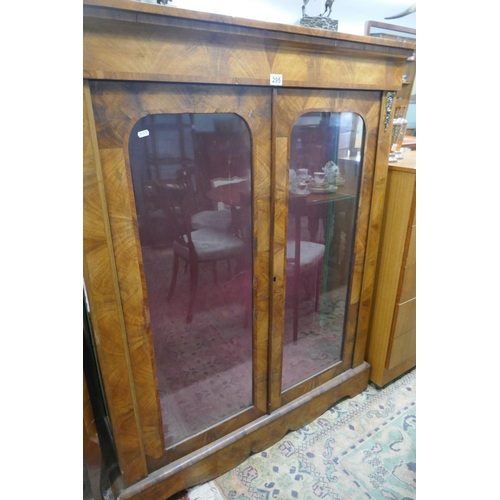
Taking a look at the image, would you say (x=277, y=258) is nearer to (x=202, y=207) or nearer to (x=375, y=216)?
(x=202, y=207)

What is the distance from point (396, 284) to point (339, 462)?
29.4 inches

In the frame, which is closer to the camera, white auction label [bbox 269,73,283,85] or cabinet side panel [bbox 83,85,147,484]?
cabinet side panel [bbox 83,85,147,484]

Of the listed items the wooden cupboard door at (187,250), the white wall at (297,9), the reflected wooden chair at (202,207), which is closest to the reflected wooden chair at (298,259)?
the wooden cupboard door at (187,250)

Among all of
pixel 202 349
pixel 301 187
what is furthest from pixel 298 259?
pixel 202 349

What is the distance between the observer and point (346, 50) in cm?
99

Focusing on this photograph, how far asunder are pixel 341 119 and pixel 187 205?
24.0 inches

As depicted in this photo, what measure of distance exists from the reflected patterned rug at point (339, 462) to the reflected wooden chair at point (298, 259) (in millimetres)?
435

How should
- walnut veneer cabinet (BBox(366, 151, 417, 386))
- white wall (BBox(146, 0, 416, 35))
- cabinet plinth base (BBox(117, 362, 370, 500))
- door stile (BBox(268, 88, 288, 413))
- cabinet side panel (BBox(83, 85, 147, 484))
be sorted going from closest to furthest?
cabinet side panel (BBox(83, 85, 147, 484))
door stile (BBox(268, 88, 288, 413))
cabinet plinth base (BBox(117, 362, 370, 500))
walnut veneer cabinet (BBox(366, 151, 417, 386))
white wall (BBox(146, 0, 416, 35))

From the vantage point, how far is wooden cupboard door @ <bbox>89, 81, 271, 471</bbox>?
0.81 metres

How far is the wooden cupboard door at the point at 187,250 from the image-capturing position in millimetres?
815

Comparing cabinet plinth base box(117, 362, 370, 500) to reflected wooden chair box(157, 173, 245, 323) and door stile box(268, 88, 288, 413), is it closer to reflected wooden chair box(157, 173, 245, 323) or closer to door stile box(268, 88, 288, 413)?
door stile box(268, 88, 288, 413)

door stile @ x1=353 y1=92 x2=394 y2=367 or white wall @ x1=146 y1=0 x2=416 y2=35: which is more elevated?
white wall @ x1=146 y1=0 x2=416 y2=35

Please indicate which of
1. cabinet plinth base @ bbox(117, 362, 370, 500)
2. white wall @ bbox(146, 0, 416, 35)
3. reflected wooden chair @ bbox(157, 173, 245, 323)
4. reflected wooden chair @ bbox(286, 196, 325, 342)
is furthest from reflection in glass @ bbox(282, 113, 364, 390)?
white wall @ bbox(146, 0, 416, 35)

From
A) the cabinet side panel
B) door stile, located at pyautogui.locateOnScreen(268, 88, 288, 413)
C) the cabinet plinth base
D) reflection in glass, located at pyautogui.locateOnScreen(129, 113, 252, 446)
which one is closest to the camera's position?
the cabinet side panel
